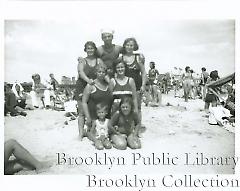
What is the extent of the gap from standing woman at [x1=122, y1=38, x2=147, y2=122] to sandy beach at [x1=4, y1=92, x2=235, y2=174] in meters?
0.17

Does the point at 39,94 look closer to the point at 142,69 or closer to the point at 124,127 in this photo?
the point at 124,127

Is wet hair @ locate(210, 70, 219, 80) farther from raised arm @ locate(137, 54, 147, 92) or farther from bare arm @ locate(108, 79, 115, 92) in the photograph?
bare arm @ locate(108, 79, 115, 92)

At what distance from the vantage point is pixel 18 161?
2.72 metres

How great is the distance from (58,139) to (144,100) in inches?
28.9

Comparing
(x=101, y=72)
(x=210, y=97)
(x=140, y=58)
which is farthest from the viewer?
(x=210, y=97)

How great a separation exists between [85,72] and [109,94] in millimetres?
249

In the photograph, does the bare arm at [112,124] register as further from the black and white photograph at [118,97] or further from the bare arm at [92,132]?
the bare arm at [92,132]

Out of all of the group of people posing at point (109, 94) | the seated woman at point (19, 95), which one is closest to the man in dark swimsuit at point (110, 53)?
the group of people posing at point (109, 94)

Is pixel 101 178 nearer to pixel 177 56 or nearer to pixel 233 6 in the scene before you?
pixel 177 56

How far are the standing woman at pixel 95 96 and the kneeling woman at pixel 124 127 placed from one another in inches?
3.9

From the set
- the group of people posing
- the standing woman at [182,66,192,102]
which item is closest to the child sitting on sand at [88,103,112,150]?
the group of people posing

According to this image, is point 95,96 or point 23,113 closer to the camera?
point 95,96

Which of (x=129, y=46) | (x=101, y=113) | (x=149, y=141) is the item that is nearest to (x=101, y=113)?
(x=101, y=113)
